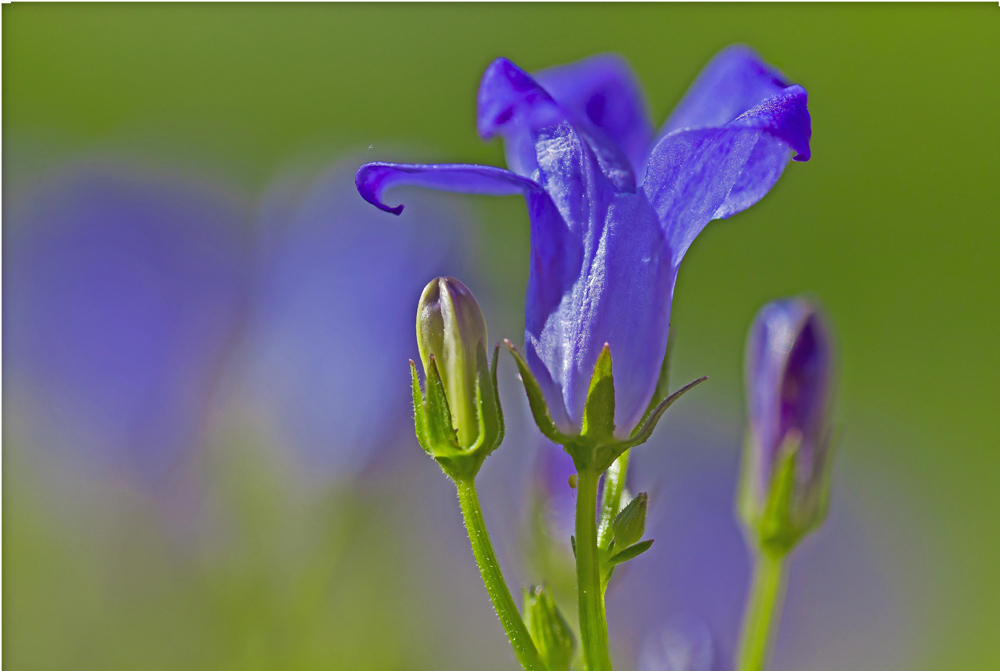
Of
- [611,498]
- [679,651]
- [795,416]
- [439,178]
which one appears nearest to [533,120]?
[439,178]

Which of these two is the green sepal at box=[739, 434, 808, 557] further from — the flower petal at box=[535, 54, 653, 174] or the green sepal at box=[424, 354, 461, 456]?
the green sepal at box=[424, 354, 461, 456]

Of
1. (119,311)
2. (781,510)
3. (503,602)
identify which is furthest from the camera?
(119,311)

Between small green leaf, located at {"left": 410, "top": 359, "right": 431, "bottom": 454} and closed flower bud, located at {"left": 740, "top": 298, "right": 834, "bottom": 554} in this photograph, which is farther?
closed flower bud, located at {"left": 740, "top": 298, "right": 834, "bottom": 554}

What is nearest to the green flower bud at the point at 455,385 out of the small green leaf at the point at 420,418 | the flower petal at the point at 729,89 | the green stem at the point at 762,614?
the small green leaf at the point at 420,418

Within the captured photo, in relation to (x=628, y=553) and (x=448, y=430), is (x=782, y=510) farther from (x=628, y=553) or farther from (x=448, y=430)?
(x=448, y=430)

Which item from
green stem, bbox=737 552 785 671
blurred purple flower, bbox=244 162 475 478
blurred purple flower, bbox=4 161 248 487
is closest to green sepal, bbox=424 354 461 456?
green stem, bbox=737 552 785 671

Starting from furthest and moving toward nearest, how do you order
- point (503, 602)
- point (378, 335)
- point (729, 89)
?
point (378, 335) < point (729, 89) < point (503, 602)

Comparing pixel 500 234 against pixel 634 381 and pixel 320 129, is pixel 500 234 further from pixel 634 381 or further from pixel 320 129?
pixel 634 381
